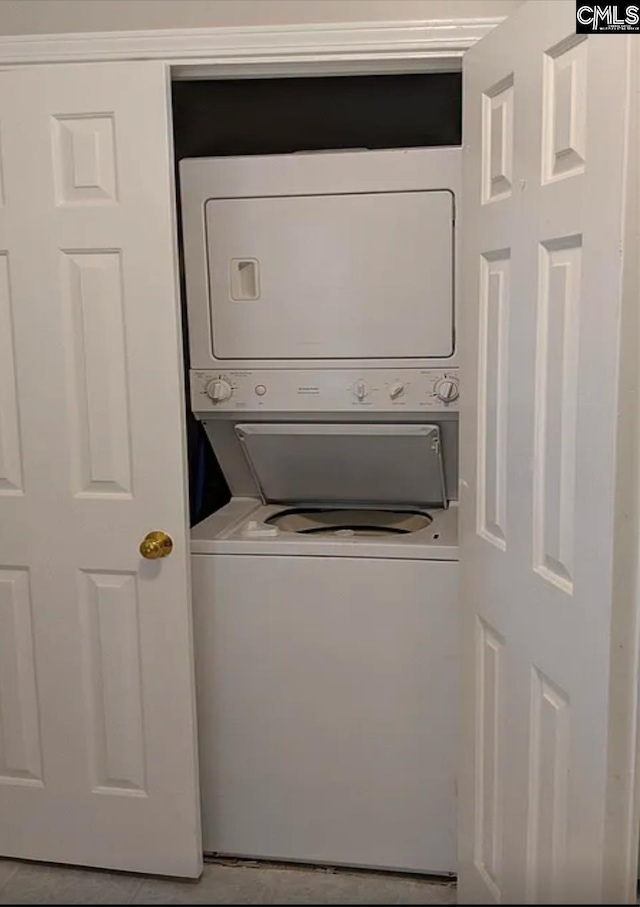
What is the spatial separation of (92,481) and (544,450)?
1078mm

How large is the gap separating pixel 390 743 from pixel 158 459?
89cm

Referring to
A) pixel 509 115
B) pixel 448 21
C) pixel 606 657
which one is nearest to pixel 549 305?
pixel 509 115

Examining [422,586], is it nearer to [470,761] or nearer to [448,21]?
[470,761]

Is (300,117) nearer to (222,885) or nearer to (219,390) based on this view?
(219,390)

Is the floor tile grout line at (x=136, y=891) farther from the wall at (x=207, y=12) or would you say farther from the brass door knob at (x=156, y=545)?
the wall at (x=207, y=12)

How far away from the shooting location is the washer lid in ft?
7.36

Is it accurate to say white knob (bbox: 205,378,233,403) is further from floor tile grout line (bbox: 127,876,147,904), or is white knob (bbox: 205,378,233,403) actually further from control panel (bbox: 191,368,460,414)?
floor tile grout line (bbox: 127,876,147,904)

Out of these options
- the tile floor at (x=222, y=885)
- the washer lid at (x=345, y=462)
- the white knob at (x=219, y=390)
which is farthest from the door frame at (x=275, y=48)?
the tile floor at (x=222, y=885)

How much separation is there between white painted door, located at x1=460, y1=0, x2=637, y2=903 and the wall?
17 centimetres

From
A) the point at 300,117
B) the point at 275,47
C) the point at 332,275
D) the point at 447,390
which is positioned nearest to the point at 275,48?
the point at 275,47

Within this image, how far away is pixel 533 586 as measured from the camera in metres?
1.52

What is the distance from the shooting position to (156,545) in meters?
1.99
